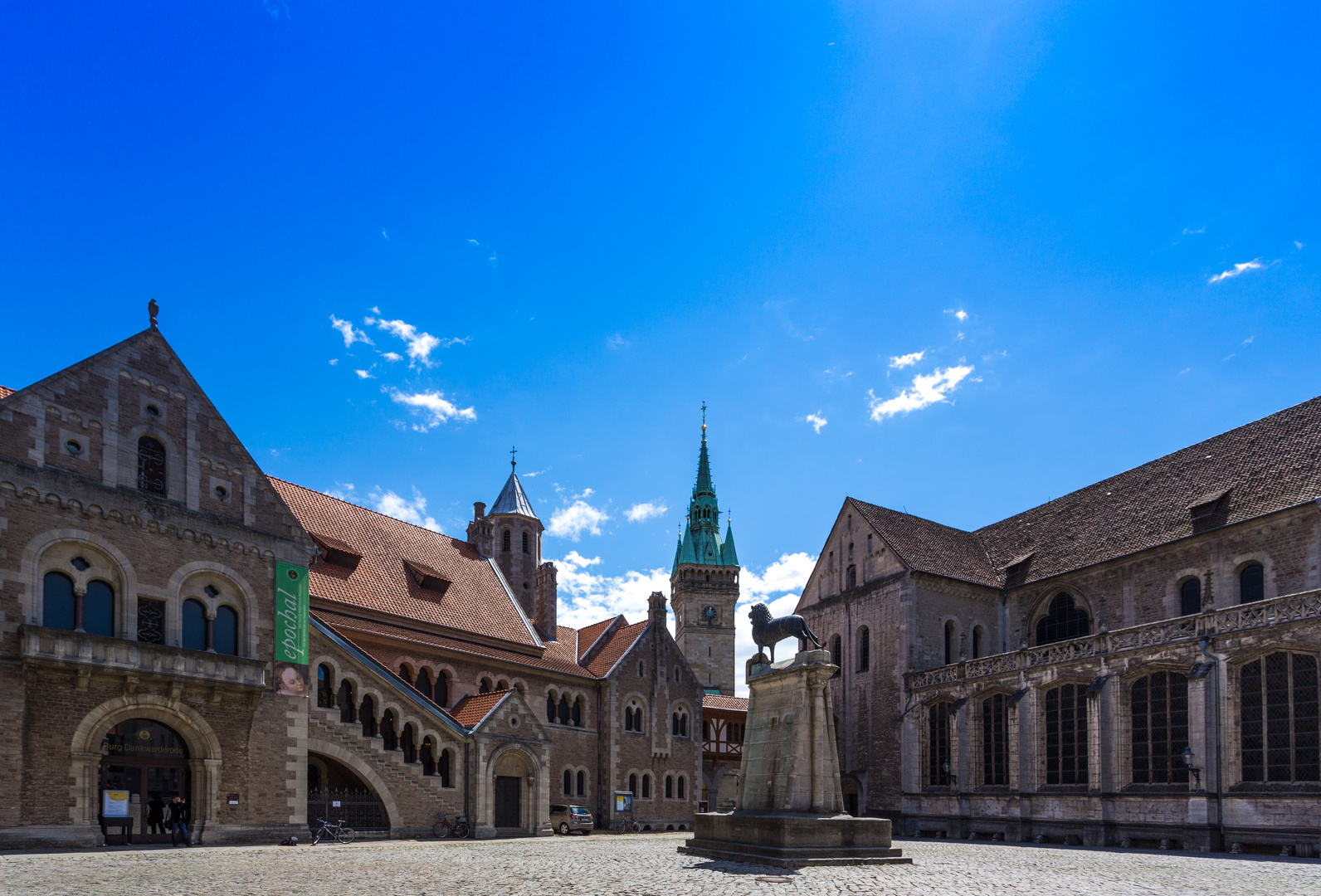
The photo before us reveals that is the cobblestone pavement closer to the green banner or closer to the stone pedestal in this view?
the stone pedestal

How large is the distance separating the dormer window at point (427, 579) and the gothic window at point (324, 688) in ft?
29.8

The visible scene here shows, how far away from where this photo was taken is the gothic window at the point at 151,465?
2648 centimetres

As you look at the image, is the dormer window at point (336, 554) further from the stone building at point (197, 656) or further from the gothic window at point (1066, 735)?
the gothic window at point (1066, 735)

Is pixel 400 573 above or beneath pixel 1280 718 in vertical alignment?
above

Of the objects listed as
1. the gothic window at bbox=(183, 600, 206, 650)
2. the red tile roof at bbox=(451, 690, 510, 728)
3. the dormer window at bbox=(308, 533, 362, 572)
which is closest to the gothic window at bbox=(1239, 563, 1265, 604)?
the red tile roof at bbox=(451, 690, 510, 728)

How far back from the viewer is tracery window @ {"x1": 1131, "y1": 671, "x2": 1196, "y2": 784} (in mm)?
30502

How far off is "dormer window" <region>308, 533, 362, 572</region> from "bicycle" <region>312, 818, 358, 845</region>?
1102 cm

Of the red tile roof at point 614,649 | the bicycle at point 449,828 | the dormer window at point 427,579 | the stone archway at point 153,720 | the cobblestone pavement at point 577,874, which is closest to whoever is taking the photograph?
the cobblestone pavement at point 577,874

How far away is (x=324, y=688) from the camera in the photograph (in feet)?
103

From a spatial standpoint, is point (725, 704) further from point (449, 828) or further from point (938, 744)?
point (449, 828)

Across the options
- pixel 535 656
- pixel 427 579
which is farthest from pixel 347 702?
pixel 535 656

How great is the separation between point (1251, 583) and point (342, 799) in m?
30.9

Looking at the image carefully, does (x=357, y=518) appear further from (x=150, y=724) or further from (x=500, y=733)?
(x=150, y=724)

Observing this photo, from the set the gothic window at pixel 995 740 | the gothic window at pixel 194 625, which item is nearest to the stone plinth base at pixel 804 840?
the gothic window at pixel 194 625
